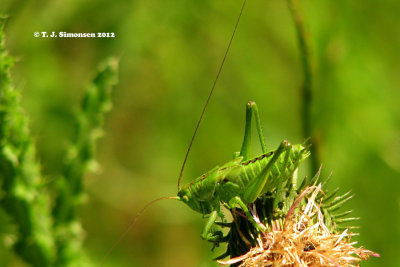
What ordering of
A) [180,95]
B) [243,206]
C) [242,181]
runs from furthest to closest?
[180,95], [242,181], [243,206]

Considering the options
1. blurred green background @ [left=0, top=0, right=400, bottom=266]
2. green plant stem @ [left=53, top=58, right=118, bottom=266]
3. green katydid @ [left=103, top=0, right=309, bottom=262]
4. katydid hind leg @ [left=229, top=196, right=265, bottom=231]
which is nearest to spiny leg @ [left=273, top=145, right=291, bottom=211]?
green katydid @ [left=103, top=0, right=309, bottom=262]

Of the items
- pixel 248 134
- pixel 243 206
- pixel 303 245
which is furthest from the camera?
pixel 248 134

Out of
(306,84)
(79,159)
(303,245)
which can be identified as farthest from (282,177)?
(79,159)

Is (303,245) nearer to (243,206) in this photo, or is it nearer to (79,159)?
(243,206)

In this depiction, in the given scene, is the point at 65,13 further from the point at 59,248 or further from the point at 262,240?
the point at 262,240

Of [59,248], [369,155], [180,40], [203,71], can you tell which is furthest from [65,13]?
[369,155]

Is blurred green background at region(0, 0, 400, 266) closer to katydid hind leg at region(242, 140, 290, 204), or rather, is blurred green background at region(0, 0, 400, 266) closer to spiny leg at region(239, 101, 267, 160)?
spiny leg at region(239, 101, 267, 160)

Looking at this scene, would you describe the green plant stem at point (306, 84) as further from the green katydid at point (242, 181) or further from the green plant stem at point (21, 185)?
the green plant stem at point (21, 185)

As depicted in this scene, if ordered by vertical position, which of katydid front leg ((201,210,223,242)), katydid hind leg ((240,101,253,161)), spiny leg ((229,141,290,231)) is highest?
katydid hind leg ((240,101,253,161))
